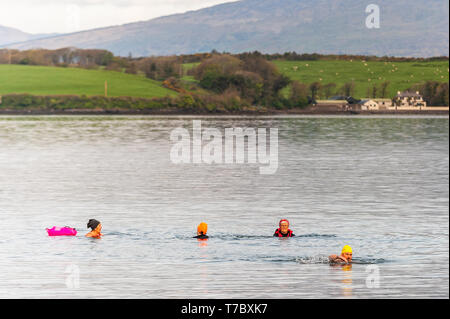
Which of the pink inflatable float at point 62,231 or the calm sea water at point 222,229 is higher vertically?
the pink inflatable float at point 62,231

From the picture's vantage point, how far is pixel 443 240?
29266 mm

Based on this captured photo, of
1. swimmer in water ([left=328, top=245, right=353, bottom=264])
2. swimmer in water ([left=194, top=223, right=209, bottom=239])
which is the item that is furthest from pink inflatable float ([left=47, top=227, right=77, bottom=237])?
swimmer in water ([left=328, top=245, right=353, bottom=264])

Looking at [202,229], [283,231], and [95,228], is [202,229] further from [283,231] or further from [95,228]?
[95,228]

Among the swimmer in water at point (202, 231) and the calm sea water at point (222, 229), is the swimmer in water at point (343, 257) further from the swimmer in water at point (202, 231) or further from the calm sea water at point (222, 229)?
the swimmer in water at point (202, 231)

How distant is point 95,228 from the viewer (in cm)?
2902

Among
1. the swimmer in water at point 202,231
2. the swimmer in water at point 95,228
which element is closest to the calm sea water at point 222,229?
the swimmer in water at point 95,228

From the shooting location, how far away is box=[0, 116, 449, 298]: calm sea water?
22672 mm

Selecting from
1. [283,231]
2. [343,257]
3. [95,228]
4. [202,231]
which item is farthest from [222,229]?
[343,257]

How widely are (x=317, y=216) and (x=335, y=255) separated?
10.6 meters

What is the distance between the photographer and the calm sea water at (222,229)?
2267cm

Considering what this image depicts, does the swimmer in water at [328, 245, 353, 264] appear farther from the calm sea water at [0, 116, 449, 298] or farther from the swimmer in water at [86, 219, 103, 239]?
the swimmer in water at [86, 219, 103, 239]

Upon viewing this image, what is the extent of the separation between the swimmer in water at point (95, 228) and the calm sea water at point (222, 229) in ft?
1.35
